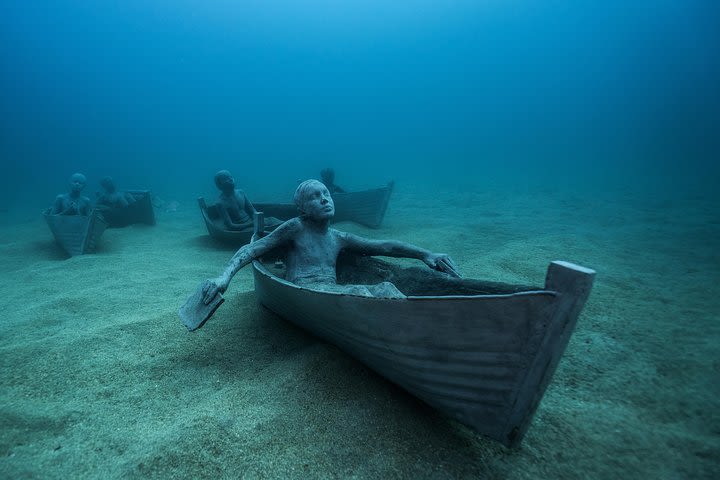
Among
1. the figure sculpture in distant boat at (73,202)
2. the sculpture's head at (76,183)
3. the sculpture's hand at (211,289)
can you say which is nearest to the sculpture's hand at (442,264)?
the sculpture's hand at (211,289)

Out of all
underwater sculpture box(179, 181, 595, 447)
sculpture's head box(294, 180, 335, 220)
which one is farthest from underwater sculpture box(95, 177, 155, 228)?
underwater sculpture box(179, 181, 595, 447)

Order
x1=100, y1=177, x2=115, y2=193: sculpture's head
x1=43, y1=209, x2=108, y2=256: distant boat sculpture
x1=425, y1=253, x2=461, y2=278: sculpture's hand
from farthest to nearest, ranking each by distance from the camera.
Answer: x1=100, y1=177, x2=115, y2=193: sculpture's head
x1=43, y1=209, x2=108, y2=256: distant boat sculpture
x1=425, y1=253, x2=461, y2=278: sculpture's hand

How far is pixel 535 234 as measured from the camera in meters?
8.59

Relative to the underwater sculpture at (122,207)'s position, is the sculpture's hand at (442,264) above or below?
above

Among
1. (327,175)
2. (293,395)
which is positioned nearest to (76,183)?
(327,175)

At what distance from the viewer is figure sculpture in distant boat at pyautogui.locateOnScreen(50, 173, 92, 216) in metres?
8.58

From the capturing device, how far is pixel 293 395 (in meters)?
2.66

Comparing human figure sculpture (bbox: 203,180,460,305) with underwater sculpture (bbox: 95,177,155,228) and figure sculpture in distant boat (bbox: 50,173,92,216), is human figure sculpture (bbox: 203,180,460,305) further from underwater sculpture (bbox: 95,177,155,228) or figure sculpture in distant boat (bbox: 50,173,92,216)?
underwater sculpture (bbox: 95,177,155,228)

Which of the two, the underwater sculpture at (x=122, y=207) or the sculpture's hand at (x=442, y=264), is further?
the underwater sculpture at (x=122, y=207)

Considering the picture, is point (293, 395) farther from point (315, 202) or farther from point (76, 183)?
point (76, 183)

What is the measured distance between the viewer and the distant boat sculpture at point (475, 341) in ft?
5.29

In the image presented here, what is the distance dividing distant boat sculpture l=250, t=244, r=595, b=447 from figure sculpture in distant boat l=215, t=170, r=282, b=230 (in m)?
5.73

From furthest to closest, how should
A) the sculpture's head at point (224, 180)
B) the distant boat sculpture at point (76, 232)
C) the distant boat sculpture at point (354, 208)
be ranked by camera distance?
the distant boat sculpture at point (354, 208)
the sculpture's head at point (224, 180)
the distant boat sculpture at point (76, 232)

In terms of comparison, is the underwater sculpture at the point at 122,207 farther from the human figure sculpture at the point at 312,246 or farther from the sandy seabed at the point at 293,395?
the human figure sculpture at the point at 312,246
